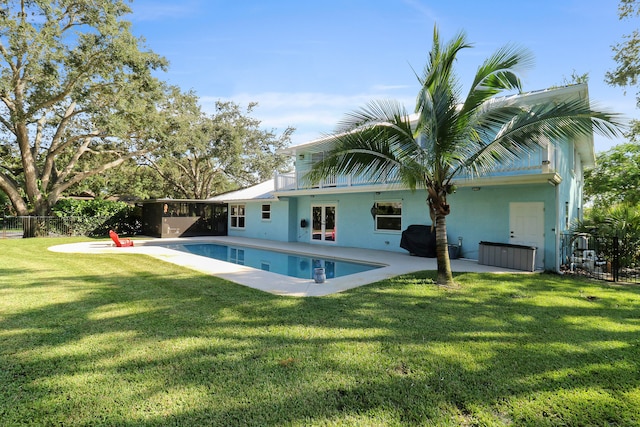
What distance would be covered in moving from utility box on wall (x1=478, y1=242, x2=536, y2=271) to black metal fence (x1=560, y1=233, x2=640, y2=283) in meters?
1.26

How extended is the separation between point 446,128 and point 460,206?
6.35 m

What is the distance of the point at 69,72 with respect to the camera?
60.4ft

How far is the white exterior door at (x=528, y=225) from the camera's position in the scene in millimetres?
10484

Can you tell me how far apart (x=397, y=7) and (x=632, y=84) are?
526 inches

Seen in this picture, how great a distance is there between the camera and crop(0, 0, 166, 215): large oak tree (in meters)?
17.5

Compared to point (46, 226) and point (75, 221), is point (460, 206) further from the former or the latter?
point (46, 226)

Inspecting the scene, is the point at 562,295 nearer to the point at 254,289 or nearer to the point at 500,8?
the point at 254,289

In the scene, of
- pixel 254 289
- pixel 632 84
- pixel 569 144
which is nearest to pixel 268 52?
pixel 254 289

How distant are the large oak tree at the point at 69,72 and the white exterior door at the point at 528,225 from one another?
69.7 feet

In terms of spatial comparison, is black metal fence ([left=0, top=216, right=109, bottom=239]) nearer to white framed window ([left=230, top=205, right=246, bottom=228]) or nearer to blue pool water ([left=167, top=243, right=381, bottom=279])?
white framed window ([left=230, top=205, right=246, bottom=228])

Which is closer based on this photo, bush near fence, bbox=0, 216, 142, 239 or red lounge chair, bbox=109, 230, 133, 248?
red lounge chair, bbox=109, 230, 133, 248

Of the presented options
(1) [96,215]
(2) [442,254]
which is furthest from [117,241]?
(2) [442,254]

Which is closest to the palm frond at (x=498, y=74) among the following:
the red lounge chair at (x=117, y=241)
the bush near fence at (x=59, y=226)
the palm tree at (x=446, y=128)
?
the palm tree at (x=446, y=128)

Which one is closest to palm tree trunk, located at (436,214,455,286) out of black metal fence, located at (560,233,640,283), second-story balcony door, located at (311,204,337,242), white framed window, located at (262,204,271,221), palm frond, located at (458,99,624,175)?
palm frond, located at (458,99,624,175)
